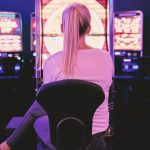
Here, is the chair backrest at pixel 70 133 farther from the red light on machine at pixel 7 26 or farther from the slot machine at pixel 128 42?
the red light on machine at pixel 7 26

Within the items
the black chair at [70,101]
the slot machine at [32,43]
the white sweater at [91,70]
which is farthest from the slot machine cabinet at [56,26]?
the slot machine at [32,43]

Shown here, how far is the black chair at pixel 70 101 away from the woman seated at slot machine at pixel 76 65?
12 centimetres

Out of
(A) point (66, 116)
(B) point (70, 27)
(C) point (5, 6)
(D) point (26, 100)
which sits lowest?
(D) point (26, 100)

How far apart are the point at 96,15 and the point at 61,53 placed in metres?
1.03

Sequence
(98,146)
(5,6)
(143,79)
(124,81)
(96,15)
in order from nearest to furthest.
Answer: (98,146) < (96,15) < (143,79) < (124,81) < (5,6)

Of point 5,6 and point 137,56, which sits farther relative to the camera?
point 5,6

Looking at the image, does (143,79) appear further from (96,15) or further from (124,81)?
(96,15)

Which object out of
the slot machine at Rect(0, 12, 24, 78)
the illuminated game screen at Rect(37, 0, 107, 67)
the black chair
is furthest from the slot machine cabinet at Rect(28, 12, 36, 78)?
the black chair

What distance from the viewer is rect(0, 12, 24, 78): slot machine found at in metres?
6.00

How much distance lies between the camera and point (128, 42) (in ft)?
20.1

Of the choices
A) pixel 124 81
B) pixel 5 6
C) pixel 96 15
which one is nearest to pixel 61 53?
pixel 96 15

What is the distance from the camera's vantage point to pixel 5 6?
6938 millimetres

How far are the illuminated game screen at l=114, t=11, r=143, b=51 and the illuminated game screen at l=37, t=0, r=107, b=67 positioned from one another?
3.22 metres

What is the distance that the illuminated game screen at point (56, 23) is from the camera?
9.51 ft
